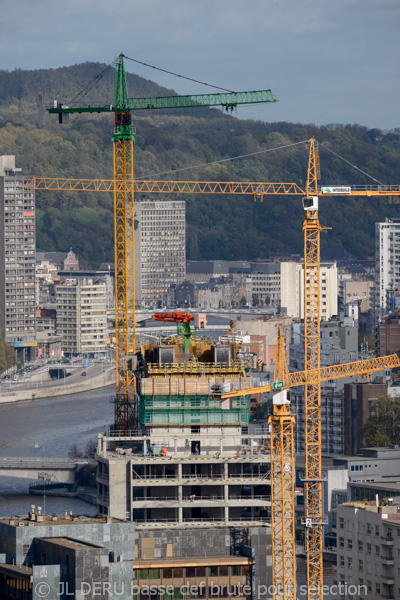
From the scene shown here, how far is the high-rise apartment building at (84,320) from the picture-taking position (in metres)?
111

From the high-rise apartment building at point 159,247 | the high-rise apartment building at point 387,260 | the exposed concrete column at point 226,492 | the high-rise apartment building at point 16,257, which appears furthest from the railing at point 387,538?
the high-rise apartment building at point 159,247

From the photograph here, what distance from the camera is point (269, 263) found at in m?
156

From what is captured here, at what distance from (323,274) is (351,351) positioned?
1547 inches

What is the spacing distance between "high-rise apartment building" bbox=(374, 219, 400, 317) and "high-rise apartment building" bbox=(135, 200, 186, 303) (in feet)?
102

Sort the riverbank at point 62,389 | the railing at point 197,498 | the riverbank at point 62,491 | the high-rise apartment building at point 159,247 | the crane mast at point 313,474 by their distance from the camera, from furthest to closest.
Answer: the high-rise apartment building at point 159,247 → the riverbank at point 62,389 → the riverbank at point 62,491 → the crane mast at point 313,474 → the railing at point 197,498

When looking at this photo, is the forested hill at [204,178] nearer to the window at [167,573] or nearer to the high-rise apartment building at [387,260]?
the high-rise apartment building at [387,260]

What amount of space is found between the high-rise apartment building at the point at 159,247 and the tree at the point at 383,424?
306 ft

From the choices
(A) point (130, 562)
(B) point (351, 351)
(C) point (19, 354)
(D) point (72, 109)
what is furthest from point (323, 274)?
(A) point (130, 562)

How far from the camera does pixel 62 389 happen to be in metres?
92.2

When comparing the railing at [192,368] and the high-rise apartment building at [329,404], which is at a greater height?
the railing at [192,368]

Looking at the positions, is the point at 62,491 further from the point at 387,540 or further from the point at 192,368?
the point at 387,540

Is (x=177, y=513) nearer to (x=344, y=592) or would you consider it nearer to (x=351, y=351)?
(x=344, y=592)

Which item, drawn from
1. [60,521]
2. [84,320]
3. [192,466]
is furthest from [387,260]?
[60,521]

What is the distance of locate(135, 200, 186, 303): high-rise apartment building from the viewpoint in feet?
507
